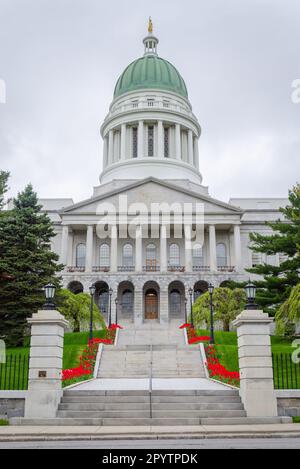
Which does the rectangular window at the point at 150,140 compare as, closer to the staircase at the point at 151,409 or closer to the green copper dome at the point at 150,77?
the green copper dome at the point at 150,77

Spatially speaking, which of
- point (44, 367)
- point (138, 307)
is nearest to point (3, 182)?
point (44, 367)

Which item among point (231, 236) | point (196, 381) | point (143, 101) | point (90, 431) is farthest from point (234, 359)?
point (143, 101)

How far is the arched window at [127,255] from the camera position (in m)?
53.8

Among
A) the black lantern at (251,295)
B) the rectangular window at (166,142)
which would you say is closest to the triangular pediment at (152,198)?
the rectangular window at (166,142)

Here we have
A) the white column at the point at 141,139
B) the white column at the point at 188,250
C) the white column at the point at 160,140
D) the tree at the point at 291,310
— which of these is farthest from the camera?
the white column at the point at 160,140

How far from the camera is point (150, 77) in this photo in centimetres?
7006

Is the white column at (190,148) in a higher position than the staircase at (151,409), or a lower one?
higher

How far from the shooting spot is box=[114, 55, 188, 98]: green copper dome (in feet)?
228

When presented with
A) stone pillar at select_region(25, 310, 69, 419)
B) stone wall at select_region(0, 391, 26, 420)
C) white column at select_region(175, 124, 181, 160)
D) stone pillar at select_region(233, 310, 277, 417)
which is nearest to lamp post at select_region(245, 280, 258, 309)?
stone pillar at select_region(233, 310, 277, 417)

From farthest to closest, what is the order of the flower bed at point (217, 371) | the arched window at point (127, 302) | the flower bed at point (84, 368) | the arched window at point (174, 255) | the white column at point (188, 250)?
1. the arched window at point (174, 255)
2. the arched window at point (127, 302)
3. the white column at point (188, 250)
4. the flower bed at point (84, 368)
5. the flower bed at point (217, 371)

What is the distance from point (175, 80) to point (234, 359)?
5577cm

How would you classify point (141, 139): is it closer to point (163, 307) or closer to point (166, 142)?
point (166, 142)

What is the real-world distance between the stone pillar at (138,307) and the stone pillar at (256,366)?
3272 centimetres

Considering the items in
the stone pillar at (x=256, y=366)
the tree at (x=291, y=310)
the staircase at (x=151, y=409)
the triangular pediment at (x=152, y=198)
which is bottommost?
the staircase at (x=151, y=409)
